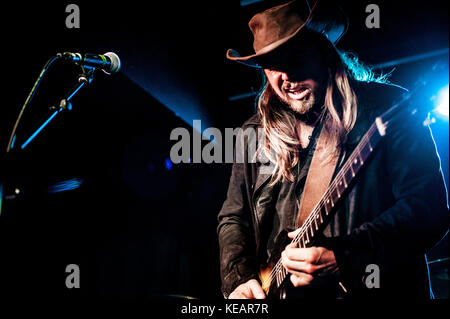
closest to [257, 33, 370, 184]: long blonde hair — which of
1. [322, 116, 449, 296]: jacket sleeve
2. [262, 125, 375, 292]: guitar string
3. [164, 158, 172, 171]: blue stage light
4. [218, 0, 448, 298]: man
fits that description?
[218, 0, 448, 298]: man

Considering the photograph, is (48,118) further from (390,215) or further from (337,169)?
(390,215)

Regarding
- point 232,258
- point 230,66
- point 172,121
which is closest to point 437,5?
point 230,66

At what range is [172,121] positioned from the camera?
132 inches

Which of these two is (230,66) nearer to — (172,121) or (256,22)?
(172,121)

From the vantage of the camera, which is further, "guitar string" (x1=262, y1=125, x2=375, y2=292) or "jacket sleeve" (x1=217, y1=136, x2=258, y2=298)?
"jacket sleeve" (x1=217, y1=136, x2=258, y2=298)

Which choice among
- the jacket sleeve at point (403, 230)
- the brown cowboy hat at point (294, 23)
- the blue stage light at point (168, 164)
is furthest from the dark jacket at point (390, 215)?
the blue stage light at point (168, 164)

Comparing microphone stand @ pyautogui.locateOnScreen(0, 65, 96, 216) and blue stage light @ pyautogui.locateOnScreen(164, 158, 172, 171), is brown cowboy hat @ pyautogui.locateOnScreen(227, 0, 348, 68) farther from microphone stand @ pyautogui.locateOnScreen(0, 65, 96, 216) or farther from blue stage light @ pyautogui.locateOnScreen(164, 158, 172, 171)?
blue stage light @ pyautogui.locateOnScreen(164, 158, 172, 171)

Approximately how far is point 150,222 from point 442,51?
3.75 m

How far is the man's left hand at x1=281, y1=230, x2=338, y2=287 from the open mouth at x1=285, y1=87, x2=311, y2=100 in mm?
914

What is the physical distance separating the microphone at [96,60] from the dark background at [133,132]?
378mm

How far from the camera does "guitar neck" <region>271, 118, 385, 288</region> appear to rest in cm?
130

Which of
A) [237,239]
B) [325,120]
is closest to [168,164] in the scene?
[237,239]

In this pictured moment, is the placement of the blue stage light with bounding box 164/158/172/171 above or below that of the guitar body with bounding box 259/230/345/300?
above

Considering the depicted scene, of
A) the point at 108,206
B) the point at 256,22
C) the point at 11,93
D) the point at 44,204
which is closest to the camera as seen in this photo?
the point at 256,22
